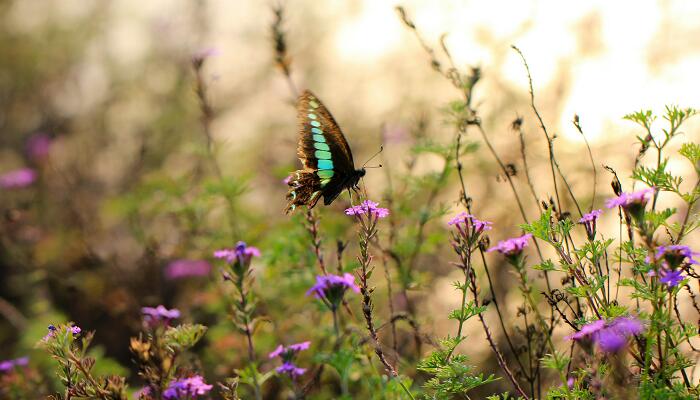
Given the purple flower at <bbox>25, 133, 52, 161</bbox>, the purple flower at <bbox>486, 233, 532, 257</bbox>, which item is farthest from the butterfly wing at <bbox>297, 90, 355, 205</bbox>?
the purple flower at <bbox>25, 133, 52, 161</bbox>

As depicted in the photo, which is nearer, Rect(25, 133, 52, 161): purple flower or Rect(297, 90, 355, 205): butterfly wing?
Rect(297, 90, 355, 205): butterfly wing

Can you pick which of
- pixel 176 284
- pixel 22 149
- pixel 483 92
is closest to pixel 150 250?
pixel 176 284

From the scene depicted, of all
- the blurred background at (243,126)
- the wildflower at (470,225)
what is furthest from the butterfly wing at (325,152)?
the wildflower at (470,225)

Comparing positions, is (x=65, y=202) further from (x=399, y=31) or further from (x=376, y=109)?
(x=399, y=31)

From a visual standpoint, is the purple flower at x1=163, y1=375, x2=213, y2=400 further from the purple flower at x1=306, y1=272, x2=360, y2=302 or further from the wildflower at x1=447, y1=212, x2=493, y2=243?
Answer: the wildflower at x1=447, y1=212, x2=493, y2=243

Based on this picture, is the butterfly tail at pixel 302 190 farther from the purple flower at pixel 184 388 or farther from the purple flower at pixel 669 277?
the purple flower at pixel 669 277

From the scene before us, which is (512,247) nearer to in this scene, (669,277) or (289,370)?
(669,277)

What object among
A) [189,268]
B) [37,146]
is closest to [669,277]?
[189,268]
